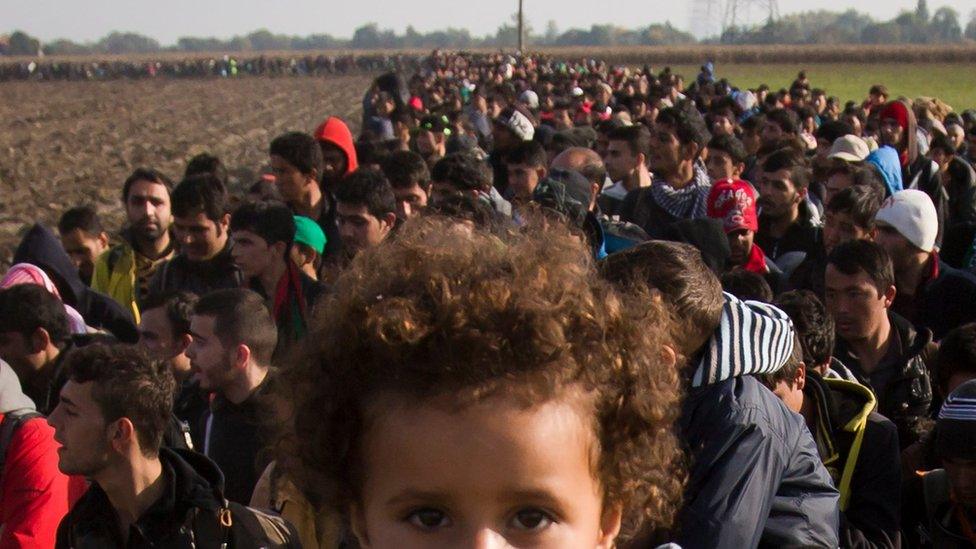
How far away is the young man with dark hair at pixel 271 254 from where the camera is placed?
6.84 metres

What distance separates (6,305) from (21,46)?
16041 cm

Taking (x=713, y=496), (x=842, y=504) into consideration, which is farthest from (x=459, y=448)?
(x=842, y=504)

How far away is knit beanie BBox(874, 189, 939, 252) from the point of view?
23.0ft

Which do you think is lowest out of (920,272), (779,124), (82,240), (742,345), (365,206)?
(779,124)

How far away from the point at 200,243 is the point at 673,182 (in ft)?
11.5

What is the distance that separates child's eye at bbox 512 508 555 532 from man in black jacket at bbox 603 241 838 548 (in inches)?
39.8

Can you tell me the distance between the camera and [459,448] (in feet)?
6.05

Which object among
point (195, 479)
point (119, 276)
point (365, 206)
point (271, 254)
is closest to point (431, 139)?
point (119, 276)

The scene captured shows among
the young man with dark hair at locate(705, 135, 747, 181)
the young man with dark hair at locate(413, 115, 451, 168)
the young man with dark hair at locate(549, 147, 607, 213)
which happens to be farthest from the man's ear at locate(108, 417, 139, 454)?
the young man with dark hair at locate(413, 115, 451, 168)

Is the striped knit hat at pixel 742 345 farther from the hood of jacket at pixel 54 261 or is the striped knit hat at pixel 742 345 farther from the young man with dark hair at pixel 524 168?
the young man with dark hair at pixel 524 168

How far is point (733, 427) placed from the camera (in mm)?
3010

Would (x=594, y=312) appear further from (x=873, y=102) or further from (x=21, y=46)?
(x=21, y=46)

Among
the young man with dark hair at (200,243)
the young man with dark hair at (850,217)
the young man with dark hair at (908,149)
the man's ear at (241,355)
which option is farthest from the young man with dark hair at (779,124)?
the man's ear at (241,355)

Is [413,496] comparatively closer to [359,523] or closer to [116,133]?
[359,523]
